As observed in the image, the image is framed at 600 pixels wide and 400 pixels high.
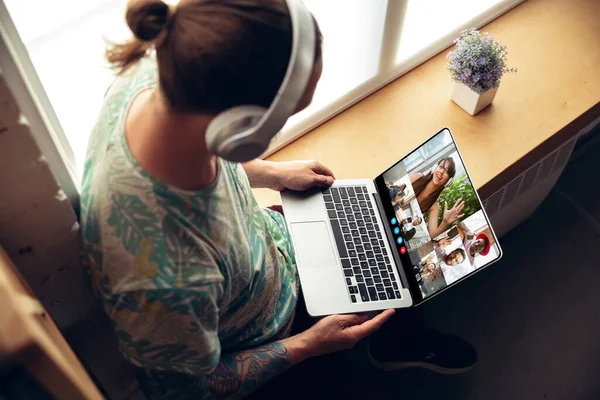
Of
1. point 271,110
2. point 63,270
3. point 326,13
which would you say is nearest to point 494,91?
point 326,13

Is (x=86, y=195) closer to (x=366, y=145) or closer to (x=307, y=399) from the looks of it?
(x=307, y=399)

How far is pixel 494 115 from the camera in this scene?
57.6 inches

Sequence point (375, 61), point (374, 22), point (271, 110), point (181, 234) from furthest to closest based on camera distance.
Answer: point (375, 61) < point (374, 22) < point (181, 234) < point (271, 110)

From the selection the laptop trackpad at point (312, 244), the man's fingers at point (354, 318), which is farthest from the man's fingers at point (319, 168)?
the man's fingers at point (354, 318)

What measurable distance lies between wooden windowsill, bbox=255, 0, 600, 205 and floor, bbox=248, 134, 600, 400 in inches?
17.6

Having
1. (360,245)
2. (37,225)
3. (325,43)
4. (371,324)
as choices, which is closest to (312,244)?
(360,245)

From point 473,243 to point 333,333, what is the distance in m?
0.33

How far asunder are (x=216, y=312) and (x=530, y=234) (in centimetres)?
133

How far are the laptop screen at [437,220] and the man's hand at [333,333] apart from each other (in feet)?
0.46

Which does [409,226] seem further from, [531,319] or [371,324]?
[531,319]

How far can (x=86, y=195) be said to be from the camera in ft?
2.56

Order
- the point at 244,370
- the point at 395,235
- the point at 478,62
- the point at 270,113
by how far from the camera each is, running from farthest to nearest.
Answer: the point at 478,62, the point at 395,235, the point at 244,370, the point at 270,113

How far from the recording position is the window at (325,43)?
2.88 feet

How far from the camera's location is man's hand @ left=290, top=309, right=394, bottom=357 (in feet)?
3.57
